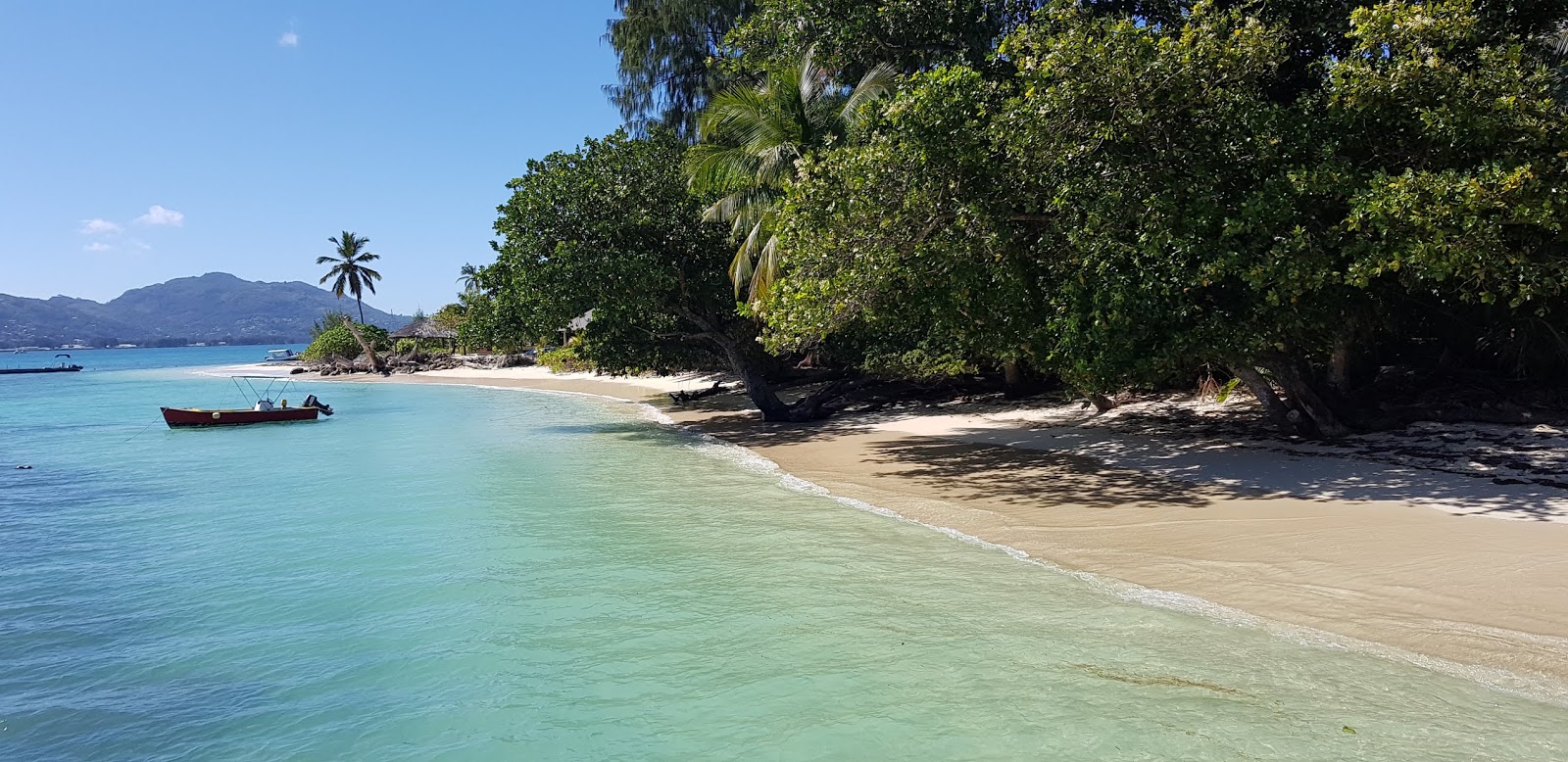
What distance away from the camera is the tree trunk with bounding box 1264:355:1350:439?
36.2ft

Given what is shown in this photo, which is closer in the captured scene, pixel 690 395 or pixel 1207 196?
pixel 1207 196

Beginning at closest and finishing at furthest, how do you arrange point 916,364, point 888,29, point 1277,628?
point 1277,628 → point 888,29 → point 916,364

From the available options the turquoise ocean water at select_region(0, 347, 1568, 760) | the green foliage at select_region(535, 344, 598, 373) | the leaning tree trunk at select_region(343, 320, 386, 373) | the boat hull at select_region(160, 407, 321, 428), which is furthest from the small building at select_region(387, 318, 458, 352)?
the turquoise ocean water at select_region(0, 347, 1568, 760)

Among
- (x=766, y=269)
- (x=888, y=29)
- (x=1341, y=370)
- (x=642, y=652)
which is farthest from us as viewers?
(x=766, y=269)

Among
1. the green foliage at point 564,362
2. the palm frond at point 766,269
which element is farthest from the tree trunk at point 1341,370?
the green foliage at point 564,362

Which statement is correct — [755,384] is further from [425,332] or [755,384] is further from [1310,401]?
[425,332]

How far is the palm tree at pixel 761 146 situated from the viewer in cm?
1626

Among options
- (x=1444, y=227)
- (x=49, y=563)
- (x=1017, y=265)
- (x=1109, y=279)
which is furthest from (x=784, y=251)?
(x=49, y=563)

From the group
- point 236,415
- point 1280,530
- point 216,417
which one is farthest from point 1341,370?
point 216,417

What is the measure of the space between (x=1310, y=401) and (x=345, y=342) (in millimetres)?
60391

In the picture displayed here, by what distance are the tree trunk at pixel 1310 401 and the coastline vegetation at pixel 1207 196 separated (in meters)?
0.03

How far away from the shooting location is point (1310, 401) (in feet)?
37.1

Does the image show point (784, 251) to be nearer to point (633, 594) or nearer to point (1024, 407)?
point (633, 594)

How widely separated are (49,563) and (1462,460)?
623 inches
